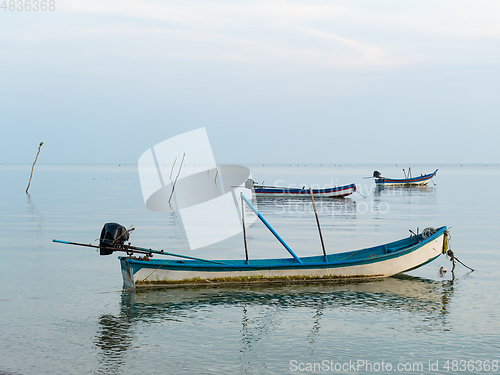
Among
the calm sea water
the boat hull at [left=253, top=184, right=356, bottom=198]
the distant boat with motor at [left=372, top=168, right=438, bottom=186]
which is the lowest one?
the calm sea water

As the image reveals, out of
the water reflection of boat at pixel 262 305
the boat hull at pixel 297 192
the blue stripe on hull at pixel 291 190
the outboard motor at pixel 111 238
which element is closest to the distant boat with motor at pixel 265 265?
the outboard motor at pixel 111 238

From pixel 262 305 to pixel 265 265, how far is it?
250 cm

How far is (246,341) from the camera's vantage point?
12258 millimetres

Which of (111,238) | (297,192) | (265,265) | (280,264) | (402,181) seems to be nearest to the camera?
(111,238)

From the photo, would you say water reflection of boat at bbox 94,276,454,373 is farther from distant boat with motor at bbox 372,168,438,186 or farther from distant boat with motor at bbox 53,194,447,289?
distant boat with motor at bbox 372,168,438,186

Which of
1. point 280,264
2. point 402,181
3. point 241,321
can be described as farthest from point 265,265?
point 402,181

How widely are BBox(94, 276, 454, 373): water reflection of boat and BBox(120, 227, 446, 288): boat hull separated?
0.36 metres

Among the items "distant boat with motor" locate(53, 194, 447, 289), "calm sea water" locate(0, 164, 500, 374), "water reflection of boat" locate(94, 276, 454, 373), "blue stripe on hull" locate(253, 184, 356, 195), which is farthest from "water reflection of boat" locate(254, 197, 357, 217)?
"water reflection of boat" locate(94, 276, 454, 373)

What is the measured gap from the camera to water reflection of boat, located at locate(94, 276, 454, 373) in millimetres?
12641

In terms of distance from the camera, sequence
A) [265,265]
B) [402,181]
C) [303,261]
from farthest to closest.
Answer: [402,181] < [303,261] < [265,265]

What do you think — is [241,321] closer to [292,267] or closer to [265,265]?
[265,265]

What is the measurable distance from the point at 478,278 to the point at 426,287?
267cm

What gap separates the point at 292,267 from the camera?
17406 mm

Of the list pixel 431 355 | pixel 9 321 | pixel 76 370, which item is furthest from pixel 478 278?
pixel 9 321
